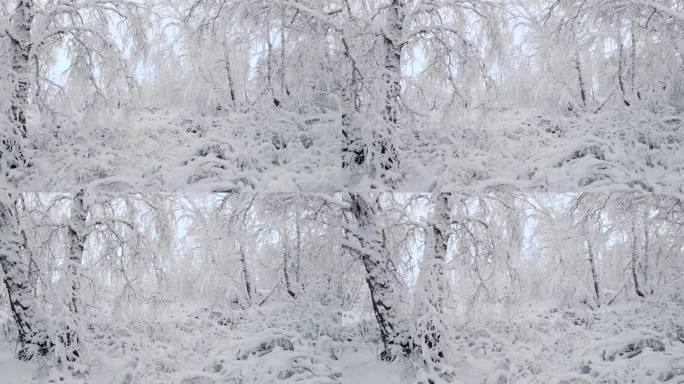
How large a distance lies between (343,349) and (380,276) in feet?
1.87

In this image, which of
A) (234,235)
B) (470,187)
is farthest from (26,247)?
(470,187)

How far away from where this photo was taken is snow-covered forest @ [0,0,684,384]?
364cm

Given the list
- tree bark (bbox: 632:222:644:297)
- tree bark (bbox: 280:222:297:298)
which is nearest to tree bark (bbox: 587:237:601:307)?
tree bark (bbox: 632:222:644:297)

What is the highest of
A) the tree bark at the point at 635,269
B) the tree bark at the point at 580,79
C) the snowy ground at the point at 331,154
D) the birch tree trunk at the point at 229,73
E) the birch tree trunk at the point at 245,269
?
the birch tree trunk at the point at 229,73

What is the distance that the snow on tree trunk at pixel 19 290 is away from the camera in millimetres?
3705

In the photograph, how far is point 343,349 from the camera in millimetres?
3799

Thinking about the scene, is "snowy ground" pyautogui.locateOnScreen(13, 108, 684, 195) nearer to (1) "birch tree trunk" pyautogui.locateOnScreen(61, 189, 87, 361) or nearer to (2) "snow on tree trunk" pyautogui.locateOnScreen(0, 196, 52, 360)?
(1) "birch tree trunk" pyautogui.locateOnScreen(61, 189, 87, 361)

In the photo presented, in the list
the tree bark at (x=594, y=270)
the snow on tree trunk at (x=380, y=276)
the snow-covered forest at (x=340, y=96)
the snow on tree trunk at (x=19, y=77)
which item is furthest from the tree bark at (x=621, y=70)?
the snow on tree trunk at (x=19, y=77)

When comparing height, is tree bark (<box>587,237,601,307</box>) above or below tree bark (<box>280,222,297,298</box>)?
below

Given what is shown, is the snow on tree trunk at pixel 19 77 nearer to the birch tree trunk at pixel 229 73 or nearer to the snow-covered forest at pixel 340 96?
the snow-covered forest at pixel 340 96

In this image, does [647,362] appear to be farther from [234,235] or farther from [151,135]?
[151,135]

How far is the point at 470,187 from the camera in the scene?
12.8ft

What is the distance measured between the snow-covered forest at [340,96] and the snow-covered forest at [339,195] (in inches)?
0.6

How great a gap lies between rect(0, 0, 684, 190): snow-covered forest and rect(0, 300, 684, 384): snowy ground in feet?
2.89
